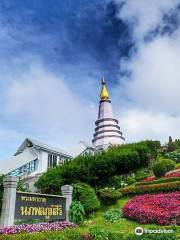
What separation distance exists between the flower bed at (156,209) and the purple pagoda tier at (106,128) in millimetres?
43492

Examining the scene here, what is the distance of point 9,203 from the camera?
17.0 meters

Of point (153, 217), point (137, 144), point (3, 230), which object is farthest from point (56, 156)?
point (3, 230)

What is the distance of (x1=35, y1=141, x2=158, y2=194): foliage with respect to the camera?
117ft

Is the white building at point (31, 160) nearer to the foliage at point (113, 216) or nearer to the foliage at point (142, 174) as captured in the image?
the foliage at point (142, 174)

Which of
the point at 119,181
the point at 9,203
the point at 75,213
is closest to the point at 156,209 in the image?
the point at 75,213

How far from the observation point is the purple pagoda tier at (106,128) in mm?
73688

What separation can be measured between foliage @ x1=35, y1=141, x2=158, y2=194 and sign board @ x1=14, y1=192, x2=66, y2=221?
1477 centimetres

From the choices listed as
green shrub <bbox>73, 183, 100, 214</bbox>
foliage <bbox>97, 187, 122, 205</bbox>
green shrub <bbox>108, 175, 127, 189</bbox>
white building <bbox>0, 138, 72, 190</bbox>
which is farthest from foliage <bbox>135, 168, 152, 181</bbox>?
green shrub <bbox>73, 183, 100, 214</bbox>

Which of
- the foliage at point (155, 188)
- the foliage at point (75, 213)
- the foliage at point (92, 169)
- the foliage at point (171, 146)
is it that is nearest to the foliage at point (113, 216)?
the foliage at point (75, 213)

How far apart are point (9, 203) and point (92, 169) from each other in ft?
68.5

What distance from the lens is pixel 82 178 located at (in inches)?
1446

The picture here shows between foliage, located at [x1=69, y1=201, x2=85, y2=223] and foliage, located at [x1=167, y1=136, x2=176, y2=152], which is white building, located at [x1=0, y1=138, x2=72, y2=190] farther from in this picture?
foliage, located at [x1=69, y1=201, x2=85, y2=223]

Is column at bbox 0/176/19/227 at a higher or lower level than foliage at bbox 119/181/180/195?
lower

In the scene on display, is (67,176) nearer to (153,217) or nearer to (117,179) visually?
(117,179)
